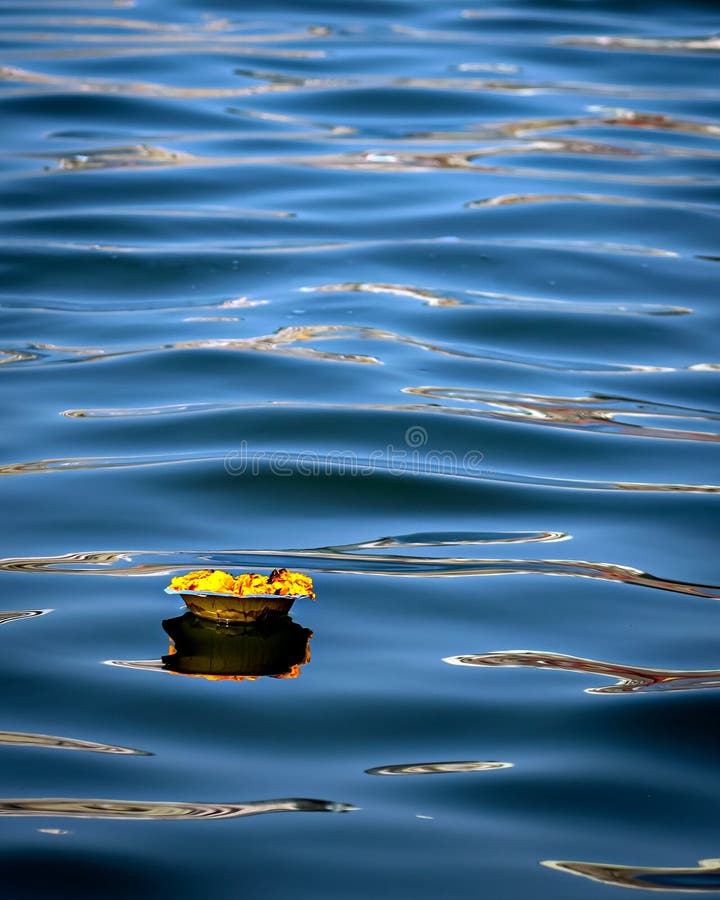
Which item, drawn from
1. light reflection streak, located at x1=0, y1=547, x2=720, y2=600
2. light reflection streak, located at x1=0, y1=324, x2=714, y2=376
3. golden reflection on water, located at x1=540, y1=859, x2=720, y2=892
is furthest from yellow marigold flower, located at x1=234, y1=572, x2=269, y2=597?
light reflection streak, located at x1=0, y1=324, x2=714, y2=376

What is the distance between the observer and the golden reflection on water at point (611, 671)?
65.8 inches

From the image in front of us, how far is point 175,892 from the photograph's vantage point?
1267 millimetres

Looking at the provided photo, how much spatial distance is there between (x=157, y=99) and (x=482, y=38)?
2.11m

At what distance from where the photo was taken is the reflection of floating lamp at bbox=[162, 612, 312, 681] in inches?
66.5

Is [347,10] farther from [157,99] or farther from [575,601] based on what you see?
[575,601]

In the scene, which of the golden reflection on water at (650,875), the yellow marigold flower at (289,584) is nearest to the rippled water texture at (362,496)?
the golden reflection on water at (650,875)

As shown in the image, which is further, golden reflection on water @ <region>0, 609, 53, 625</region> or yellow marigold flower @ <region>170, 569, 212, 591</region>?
golden reflection on water @ <region>0, 609, 53, 625</region>

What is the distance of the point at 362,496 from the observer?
7.53ft

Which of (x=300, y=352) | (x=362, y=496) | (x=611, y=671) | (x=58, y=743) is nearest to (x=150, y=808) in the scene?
(x=58, y=743)

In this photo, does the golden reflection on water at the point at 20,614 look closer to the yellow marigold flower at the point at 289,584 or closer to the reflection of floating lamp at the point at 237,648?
the reflection of floating lamp at the point at 237,648

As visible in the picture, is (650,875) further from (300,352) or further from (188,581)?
(300,352)

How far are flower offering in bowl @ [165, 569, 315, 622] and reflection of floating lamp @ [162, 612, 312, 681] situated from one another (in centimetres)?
3

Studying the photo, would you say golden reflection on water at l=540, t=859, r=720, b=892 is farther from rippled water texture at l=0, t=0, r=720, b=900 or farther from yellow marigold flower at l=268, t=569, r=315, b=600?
yellow marigold flower at l=268, t=569, r=315, b=600

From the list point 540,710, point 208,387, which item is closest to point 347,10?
point 208,387
